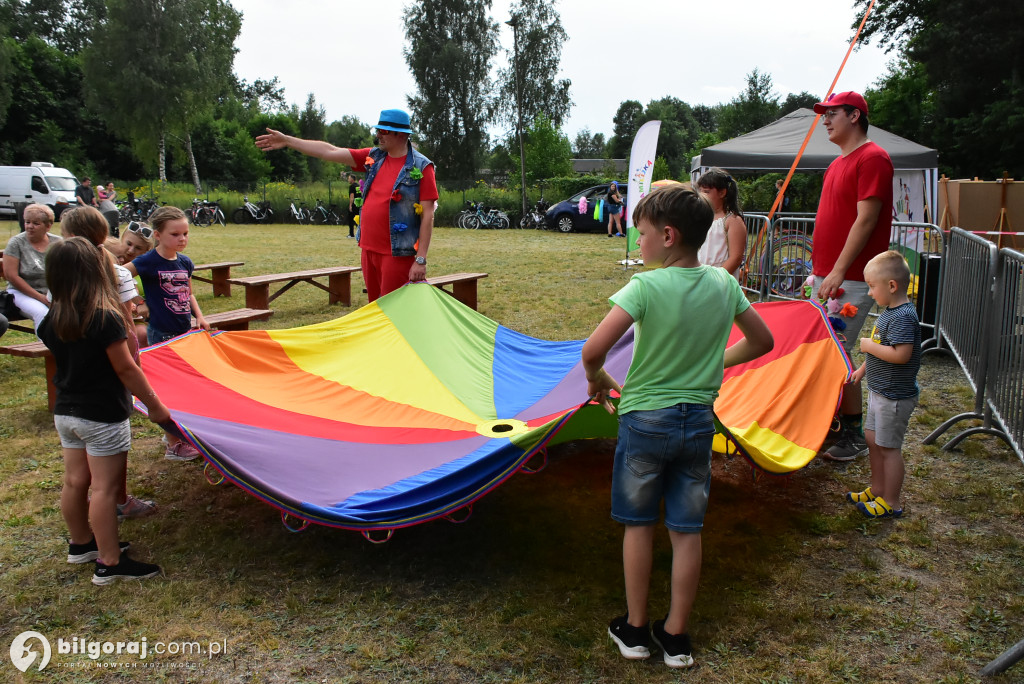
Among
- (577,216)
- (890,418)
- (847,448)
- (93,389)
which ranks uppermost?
(577,216)

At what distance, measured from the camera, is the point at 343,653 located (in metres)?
2.28

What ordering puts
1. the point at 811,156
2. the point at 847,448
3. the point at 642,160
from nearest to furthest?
the point at 847,448
the point at 811,156
the point at 642,160

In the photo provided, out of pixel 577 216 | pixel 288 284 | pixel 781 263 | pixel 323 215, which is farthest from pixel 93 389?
pixel 323 215

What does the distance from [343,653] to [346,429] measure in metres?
1.21

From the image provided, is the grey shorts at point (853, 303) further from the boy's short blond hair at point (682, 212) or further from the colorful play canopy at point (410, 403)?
the boy's short blond hair at point (682, 212)

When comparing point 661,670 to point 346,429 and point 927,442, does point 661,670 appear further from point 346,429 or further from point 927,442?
point 927,442

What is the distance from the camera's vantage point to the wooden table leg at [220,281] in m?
8.84

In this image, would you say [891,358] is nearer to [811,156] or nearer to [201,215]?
[811,156]

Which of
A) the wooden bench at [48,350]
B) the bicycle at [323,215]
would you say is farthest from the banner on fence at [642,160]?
the bicycle at [323,215]

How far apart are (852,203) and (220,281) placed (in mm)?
7427

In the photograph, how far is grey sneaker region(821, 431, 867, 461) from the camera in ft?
12.7

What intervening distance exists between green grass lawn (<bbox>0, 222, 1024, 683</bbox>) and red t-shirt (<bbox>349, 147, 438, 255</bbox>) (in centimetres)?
171

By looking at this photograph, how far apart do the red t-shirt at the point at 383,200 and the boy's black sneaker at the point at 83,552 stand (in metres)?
2.33

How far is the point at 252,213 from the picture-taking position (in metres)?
24.1
